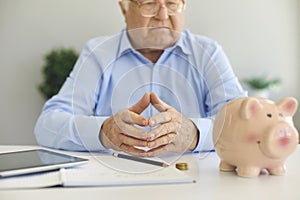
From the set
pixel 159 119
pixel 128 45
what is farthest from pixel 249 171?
pixel 128 45

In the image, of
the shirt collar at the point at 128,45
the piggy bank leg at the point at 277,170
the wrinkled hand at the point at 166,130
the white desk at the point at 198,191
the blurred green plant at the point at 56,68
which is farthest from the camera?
the blurred green plant at the point at 56,68

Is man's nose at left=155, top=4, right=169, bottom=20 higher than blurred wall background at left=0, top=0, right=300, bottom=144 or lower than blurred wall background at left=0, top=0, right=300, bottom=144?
higher

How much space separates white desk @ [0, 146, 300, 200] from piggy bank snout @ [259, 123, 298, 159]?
0.04 metres

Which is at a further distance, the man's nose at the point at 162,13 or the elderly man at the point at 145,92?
the man's nose at the point at 162,13

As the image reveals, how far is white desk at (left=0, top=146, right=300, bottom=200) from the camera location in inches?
18.2

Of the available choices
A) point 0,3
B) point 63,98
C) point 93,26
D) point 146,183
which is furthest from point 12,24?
point 146,183

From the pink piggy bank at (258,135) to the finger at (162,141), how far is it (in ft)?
0.44

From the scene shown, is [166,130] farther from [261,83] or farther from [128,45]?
[261,83]

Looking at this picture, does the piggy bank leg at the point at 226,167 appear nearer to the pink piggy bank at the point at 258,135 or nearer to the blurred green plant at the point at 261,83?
the pink piggy bank at the point at 258,135

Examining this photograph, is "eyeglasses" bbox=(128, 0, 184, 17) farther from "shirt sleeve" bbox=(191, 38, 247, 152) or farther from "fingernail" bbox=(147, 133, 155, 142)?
"fingernail" bbox=(147, 133, 155, 142)

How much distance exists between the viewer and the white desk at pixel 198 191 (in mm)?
461

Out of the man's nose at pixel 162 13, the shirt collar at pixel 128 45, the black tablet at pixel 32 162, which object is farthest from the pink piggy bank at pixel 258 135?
the shirt collar at pixel 128 45

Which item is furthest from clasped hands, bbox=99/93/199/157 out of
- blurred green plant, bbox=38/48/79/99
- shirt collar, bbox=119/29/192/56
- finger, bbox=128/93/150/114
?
blurred green plant, bbox=38/48/79/99

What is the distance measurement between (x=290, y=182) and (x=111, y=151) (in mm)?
353
